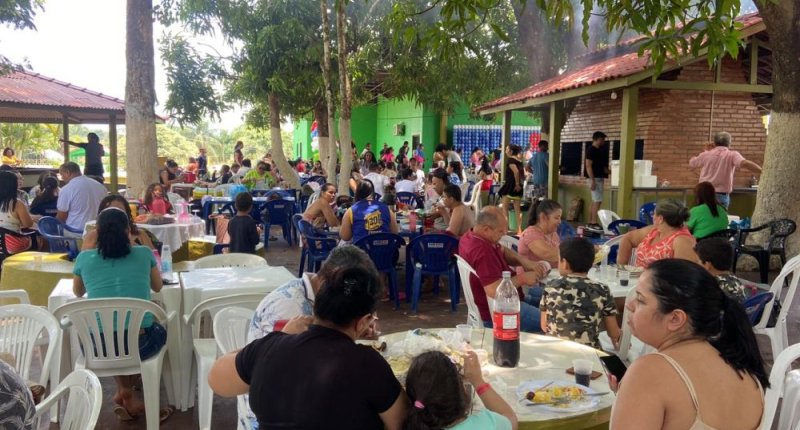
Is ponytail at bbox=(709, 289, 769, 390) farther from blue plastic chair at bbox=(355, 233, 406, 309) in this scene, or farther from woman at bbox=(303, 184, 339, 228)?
woman at bbox=(303, 184, 339, 228)

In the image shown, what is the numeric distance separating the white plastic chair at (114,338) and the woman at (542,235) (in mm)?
2924

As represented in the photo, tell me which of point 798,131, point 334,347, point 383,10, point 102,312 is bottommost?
point 102,312

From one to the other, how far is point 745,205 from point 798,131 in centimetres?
306

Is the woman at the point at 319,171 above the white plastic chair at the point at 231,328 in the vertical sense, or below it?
above

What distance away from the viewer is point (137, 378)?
4.61 meters

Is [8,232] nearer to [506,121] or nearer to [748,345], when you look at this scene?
[748,345]

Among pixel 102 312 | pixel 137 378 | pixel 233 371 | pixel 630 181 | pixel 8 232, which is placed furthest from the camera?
pixel 630 181

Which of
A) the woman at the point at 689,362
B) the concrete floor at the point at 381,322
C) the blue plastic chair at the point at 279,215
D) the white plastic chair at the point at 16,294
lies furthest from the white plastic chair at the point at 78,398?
the blue plastic chair at the point at 279,215

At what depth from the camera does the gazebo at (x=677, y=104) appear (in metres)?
9.83

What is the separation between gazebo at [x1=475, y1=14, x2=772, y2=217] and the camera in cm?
983

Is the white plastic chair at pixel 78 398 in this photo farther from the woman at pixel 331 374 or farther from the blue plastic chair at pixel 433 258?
the blue plastic chair at pixel 433 258

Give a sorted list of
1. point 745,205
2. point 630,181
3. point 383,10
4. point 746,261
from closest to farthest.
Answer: point 746,261 < point 630,181 < point 745,205 < point 383,10

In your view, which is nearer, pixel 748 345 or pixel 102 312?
pixel 748 345

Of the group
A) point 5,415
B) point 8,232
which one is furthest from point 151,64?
point 5,415
